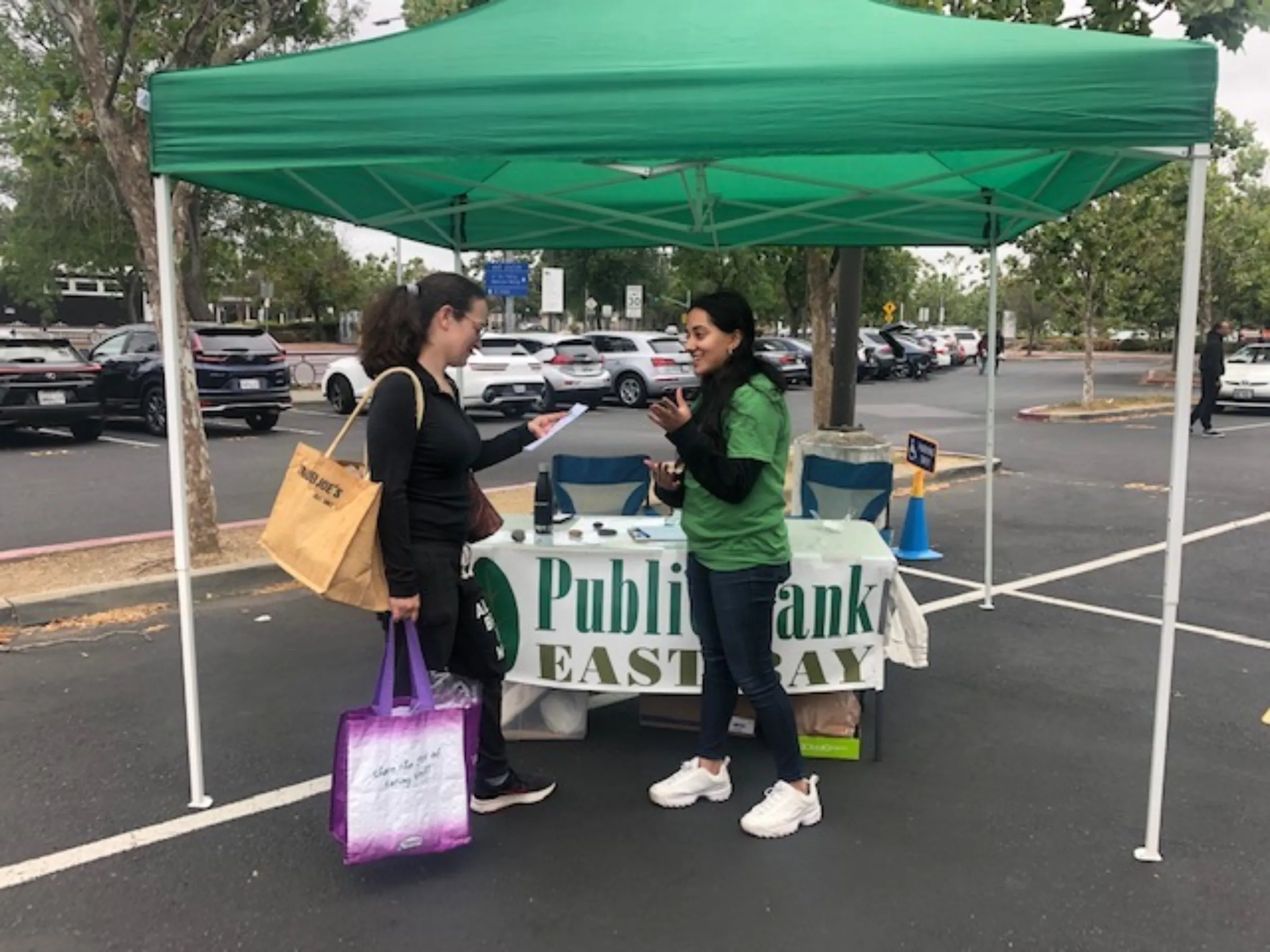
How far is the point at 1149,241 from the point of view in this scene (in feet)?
72.9

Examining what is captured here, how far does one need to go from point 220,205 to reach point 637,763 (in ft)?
87.4

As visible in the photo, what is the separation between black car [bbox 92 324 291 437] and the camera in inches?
556

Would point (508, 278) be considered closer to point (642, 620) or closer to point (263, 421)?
point (263, 421)

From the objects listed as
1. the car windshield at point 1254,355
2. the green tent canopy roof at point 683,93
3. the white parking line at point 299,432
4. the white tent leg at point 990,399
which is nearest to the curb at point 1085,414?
the car windshield at point 1254,355

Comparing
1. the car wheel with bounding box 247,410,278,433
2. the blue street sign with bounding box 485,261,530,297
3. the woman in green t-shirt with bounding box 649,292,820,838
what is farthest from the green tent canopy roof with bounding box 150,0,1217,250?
the blue street sign with bounding box 485,261,530,297

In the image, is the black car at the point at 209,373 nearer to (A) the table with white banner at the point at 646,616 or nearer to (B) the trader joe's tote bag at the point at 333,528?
(A) the table with white banner at the point at 646,616

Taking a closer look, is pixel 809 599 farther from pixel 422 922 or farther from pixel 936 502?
pixel 936 502

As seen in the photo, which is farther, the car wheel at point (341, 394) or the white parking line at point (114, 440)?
the car wheel at point (341, 394)

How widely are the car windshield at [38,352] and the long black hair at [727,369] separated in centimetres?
1286

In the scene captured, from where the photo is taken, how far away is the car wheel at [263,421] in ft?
50.1

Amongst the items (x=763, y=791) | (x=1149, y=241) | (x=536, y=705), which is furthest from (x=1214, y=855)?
(x=1149, y=241)

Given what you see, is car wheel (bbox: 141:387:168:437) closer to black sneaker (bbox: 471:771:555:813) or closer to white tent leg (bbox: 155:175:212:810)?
white tent leg (bbox: 155:175:212:810)

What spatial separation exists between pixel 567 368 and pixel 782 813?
16.8 metres

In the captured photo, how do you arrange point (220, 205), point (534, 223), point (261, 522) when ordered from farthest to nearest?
point (220, 205) → point (261, 522) → point (534, 223)
